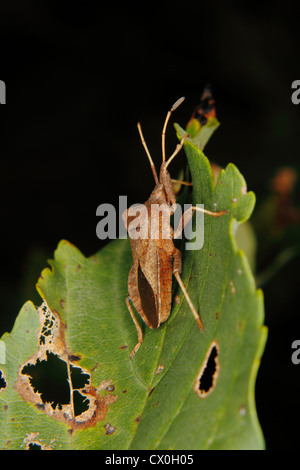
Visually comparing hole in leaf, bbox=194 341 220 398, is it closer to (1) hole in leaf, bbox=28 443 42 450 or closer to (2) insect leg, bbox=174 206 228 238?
(2) insect leg, bbox=174 206 228 238

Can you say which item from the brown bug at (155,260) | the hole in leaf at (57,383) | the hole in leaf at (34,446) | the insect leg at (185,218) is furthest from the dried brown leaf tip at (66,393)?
the insect leg at (185,218)

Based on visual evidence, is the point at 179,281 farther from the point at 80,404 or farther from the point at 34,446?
the point at 34,446

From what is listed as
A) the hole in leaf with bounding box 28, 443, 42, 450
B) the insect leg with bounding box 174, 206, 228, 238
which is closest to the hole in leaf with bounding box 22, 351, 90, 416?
the hole in leaf with bounding box 28, 443, 42, 450

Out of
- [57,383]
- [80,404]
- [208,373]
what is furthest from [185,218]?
[57,383]

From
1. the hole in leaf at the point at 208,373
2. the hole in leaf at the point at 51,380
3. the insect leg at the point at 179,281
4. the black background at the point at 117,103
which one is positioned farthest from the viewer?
the black background at the point at 117,103

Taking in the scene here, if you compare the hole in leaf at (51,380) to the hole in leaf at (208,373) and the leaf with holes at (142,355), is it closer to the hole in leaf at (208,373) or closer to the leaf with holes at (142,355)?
the leaf with holes at (142,355)

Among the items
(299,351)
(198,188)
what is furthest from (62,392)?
(299,351)
